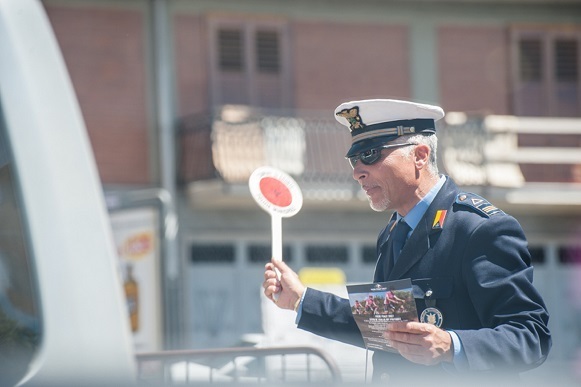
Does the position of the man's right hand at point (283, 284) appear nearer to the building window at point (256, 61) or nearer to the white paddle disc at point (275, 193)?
the white paddle disc at point (275, 193)

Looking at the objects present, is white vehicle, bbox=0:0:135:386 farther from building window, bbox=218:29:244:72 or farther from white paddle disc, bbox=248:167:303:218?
building window, bbox=218:29:244:72

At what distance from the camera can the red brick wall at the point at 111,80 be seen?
19641mm

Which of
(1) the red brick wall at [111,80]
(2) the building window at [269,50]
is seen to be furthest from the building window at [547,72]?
(1) the red brick wall at [111,80]

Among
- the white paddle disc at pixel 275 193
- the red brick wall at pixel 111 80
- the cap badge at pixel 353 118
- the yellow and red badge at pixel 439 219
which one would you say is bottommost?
the yellow and red badge at pixel 439 219

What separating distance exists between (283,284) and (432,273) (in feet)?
1.27

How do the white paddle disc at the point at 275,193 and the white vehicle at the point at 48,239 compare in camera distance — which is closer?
the white vehicle at the point at 48,239

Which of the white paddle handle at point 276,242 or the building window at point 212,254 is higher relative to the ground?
the white paddle handle at point 276,242

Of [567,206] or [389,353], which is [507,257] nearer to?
[389,353]

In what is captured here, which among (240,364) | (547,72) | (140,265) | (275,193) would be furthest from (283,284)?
(547,72)

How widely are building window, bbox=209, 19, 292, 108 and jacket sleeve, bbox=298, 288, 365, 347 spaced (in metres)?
17.4

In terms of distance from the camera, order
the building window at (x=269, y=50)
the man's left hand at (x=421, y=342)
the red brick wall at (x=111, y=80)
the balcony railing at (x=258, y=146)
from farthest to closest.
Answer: the building window at (x=269, y=50)
the balcony railing at (x=258, y=146)
the red brick wall at (x=111, y=80)
the man's left hand at (x=421, y=342)

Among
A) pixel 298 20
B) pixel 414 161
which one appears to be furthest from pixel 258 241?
pixel 414 161

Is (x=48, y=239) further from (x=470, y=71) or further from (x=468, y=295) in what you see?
(x=470, y=71)

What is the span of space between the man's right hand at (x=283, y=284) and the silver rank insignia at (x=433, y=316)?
0.35 m
